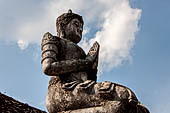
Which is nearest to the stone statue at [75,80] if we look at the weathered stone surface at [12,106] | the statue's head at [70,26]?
the statue's head at [70,26]

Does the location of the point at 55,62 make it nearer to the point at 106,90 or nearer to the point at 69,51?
the point at 69,51

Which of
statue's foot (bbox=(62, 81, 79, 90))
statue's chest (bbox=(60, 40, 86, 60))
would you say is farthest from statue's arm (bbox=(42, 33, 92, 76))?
statue's foot (bbox=(62, 81, 79, 90))

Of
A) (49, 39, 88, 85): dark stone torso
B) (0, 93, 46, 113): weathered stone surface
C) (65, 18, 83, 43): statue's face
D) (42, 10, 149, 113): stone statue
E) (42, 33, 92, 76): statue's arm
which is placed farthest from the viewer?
(0, 93, 46, 113): weathered stone surface

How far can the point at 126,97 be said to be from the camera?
18.6 feet

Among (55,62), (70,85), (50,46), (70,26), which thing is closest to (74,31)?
(70,26)

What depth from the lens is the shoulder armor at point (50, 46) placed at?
20.5 feet

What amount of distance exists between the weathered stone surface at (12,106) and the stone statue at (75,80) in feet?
19.2

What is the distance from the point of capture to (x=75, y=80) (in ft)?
20.1

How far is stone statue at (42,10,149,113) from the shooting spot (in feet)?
18.5

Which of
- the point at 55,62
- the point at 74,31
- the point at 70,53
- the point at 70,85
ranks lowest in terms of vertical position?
the point at 70,85

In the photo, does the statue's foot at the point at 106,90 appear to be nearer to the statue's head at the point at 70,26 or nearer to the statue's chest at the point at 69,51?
the statue's chest at the point at 69,51

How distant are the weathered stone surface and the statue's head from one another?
5.71 metres

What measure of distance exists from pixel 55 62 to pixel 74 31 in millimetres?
983

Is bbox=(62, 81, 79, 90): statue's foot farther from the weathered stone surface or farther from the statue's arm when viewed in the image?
the weathered stone surface
